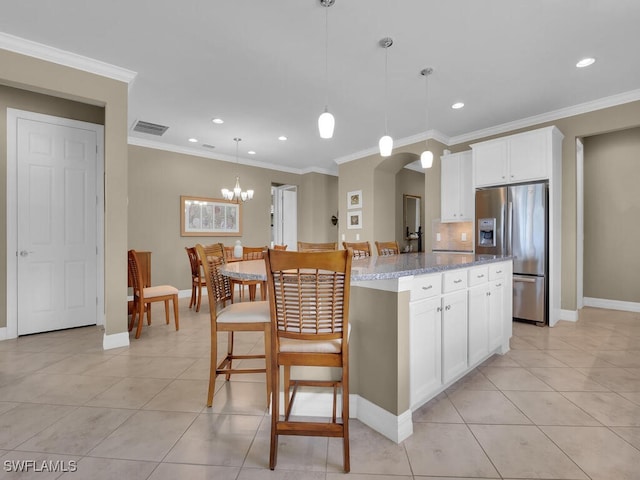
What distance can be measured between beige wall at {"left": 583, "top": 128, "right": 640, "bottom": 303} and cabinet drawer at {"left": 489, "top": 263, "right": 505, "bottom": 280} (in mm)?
3255

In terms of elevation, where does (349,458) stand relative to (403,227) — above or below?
below

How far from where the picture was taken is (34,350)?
9.55 feet

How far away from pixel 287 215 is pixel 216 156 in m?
2.11

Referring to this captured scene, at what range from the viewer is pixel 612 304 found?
179 inches

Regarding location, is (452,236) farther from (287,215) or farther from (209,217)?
(209,217)

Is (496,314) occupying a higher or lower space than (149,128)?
lower

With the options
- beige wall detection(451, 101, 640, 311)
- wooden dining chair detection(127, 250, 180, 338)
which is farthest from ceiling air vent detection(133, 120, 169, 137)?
beige wall detection(451, 101, 640, 311)

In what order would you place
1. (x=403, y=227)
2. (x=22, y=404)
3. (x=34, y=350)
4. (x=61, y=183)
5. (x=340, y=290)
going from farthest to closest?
(x=403, y=227)
(x=61, y=183)
(x=34, y=350)
(x=22, y=404)
(x=340, y=290)

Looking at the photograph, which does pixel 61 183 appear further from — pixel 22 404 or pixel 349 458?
pixel 349 458

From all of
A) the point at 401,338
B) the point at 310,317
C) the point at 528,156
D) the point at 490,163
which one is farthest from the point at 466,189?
the point at 310,317

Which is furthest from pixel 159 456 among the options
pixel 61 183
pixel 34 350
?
pixel 61 183

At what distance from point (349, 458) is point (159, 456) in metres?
0.92

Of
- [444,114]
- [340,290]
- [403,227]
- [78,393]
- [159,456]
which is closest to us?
[340,290]

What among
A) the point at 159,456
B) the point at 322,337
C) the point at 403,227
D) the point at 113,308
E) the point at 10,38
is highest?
the point at 10,38
